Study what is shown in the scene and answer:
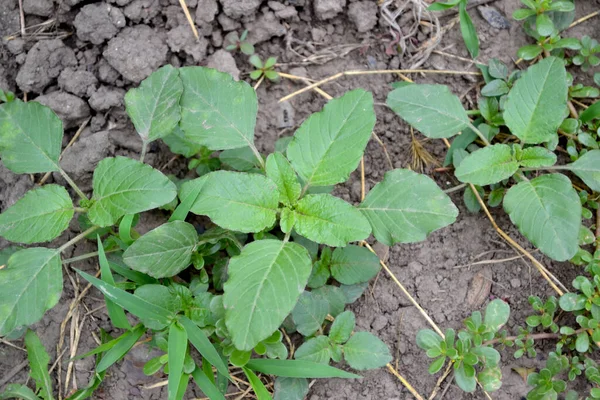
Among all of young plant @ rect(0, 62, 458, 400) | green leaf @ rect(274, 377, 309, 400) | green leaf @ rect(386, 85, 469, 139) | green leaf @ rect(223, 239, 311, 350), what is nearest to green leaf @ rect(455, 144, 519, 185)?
green leaf @ rect(386, 85, 469, 139)

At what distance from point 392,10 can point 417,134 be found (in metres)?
0.64

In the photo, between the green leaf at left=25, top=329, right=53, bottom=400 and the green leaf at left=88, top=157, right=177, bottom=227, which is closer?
the green leaf at left=88, top=157, right=177, bottom=227

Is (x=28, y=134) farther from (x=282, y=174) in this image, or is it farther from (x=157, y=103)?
(x=282, y=174)

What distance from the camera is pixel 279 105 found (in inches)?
109

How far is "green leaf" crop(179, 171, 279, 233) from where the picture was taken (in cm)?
218

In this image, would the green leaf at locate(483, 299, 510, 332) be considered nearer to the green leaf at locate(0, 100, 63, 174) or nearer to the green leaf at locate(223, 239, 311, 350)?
the green leaf at locate(223, 239, 311, 350)

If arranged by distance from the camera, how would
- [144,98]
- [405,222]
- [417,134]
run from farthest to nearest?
[417,134] < [144,98] < [405,222]

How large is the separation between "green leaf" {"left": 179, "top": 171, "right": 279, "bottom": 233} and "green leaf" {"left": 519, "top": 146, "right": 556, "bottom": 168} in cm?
112

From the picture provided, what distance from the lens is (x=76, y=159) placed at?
2.56 meters

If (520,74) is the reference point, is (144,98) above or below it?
above

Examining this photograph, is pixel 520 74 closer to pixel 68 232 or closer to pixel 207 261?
pixel 207 261

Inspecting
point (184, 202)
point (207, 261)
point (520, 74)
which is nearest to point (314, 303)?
point (207, 261)

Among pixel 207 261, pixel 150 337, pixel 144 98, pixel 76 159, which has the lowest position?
pixel 150 337

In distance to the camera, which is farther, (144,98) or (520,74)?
(520,74)
